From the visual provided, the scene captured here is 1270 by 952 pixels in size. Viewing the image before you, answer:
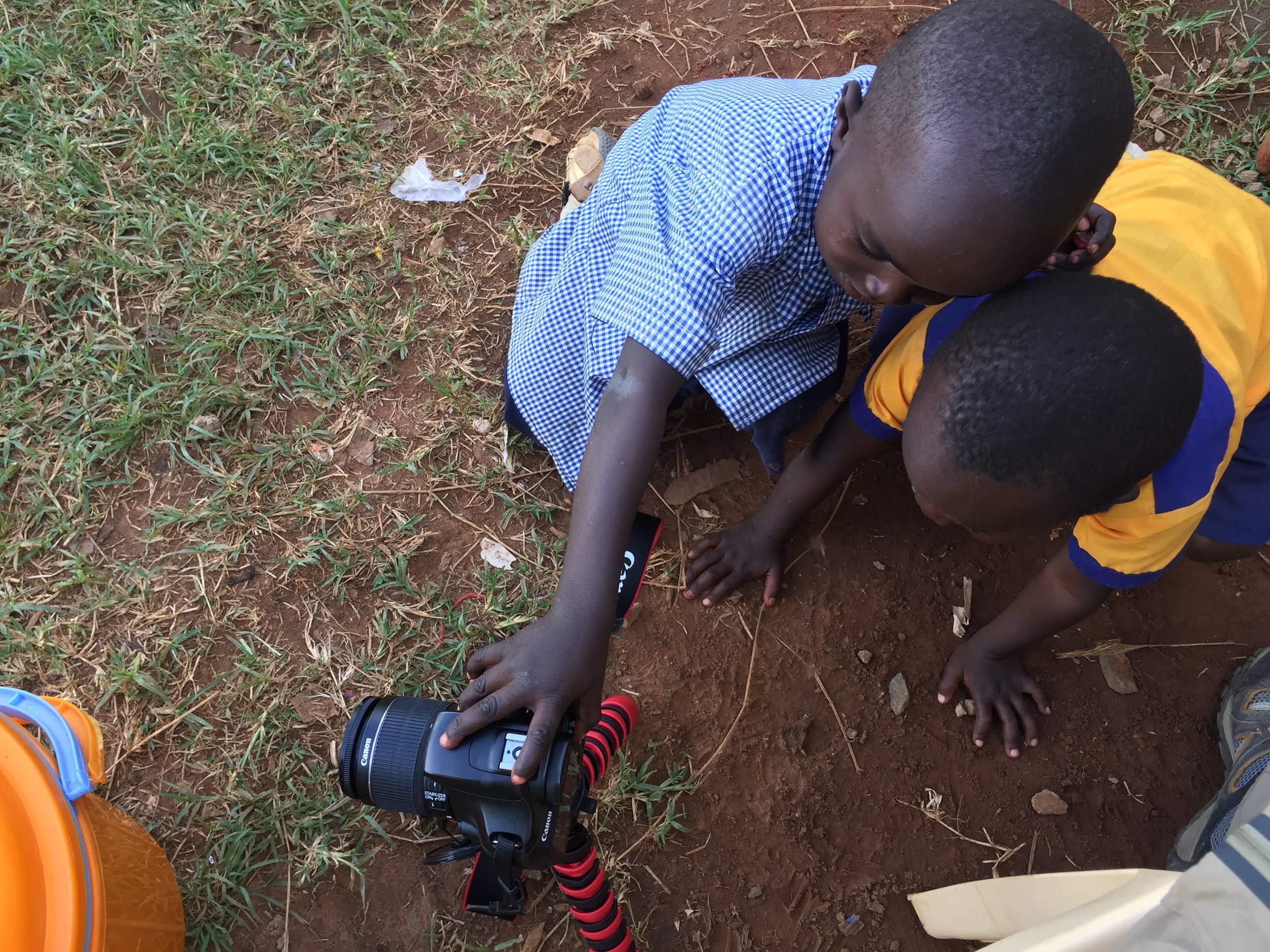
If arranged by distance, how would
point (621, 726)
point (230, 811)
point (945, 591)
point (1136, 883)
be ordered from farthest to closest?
point (945, 591), point (230, 811), point (621, 726), point (1136, 883)

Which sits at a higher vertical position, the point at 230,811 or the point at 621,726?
the point at 621,726

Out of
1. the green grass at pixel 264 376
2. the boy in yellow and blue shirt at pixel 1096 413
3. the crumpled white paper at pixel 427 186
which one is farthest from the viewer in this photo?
the crumpled white paper at pixel 427 186

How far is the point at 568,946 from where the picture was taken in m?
1.76

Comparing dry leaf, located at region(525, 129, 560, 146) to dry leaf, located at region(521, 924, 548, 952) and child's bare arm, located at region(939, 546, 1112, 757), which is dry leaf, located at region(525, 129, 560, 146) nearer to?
child's bare arm, located at region(939, 546, 1112, 757)

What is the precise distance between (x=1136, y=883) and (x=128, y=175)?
288 centimetres

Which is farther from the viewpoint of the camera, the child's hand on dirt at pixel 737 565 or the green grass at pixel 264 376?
the child's hand on dirt at pixel 737 565

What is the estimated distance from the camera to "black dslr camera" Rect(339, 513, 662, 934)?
1.30 m

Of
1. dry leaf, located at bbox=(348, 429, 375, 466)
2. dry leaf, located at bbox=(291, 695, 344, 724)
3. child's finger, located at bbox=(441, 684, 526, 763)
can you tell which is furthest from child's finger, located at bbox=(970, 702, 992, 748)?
dry leaf, located at bbox=(348, 429, 375, 466)

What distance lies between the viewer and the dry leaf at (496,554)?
6.82 ft

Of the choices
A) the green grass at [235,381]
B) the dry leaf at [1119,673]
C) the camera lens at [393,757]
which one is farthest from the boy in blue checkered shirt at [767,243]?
the dry leaf at [1119,673]

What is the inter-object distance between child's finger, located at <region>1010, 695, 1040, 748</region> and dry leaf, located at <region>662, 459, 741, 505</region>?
88 centimetres

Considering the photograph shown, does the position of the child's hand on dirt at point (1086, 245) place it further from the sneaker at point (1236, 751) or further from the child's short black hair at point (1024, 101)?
the sneaker at point (1236, 751)

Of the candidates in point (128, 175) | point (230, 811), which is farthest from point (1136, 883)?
point (128, 175)

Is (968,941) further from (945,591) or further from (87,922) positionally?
(87,922)
